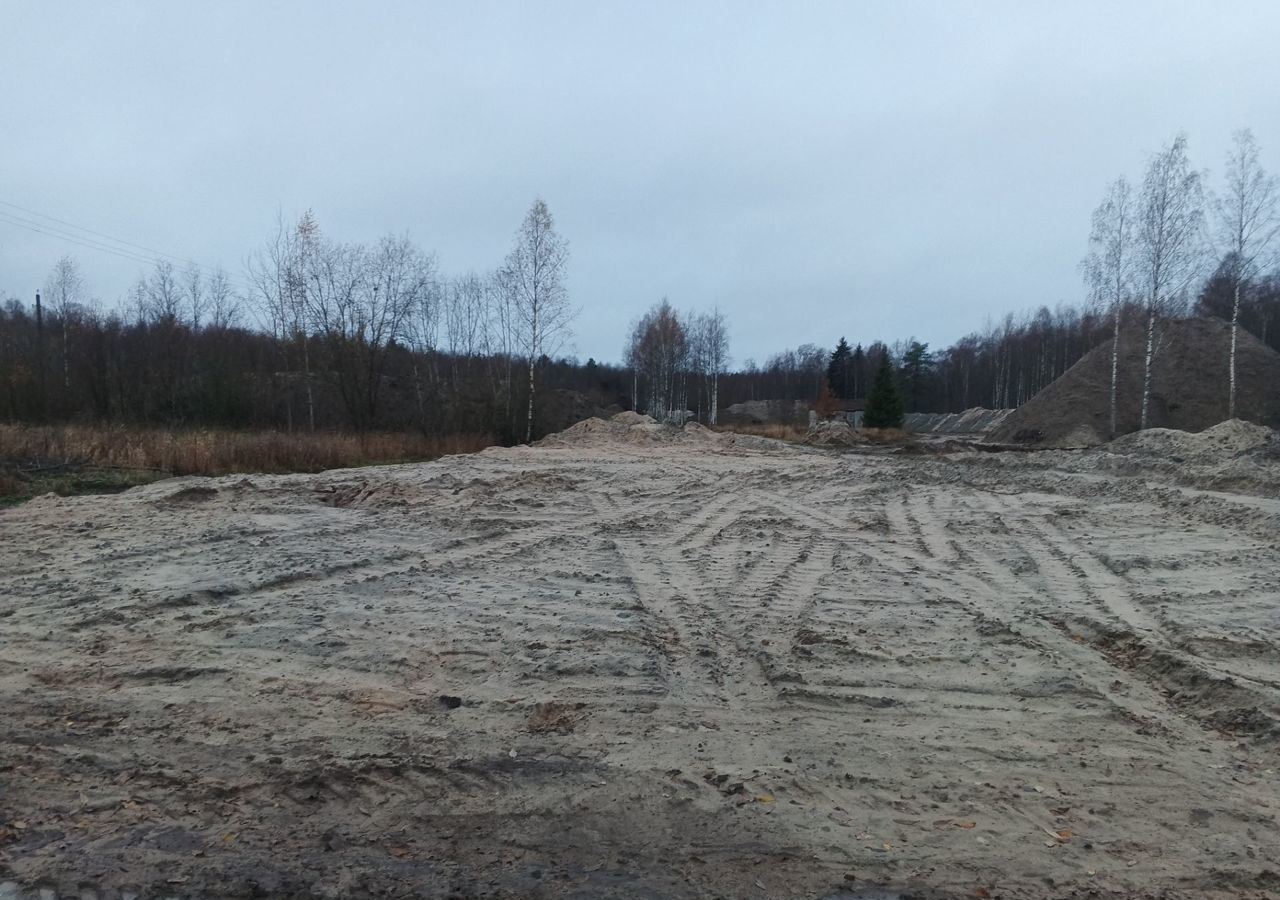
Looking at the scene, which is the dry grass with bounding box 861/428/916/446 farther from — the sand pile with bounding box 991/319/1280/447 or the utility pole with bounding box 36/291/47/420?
the utility pole with bounding box 36/291/47/420

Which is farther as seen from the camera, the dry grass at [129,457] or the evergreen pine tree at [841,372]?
the evergreen pine tree at [841,372]

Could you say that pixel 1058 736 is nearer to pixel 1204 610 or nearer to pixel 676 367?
pixel 1204 610

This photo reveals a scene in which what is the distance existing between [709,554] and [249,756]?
5788 mm

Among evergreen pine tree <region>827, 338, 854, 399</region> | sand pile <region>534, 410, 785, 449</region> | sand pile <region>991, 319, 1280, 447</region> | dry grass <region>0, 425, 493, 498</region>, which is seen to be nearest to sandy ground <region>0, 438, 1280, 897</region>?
dry grass <region>0, 425, 493, 498</region>

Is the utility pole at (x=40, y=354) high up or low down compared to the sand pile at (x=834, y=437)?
up

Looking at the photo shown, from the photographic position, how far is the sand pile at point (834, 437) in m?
37.7

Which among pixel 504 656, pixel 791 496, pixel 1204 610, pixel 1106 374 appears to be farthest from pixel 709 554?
pixel 1106 374

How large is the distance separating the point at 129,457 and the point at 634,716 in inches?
615

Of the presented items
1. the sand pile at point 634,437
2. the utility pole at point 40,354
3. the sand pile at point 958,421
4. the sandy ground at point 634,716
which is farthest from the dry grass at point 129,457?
the sand pile at point 958,421

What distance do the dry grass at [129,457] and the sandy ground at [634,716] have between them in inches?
203

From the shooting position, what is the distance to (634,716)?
4.44m

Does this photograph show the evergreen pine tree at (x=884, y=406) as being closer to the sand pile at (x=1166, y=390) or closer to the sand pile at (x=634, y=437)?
the sand pile at (x=1166, y=390)

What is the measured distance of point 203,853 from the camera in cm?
314

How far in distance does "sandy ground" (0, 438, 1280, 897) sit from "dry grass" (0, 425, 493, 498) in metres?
5.15
